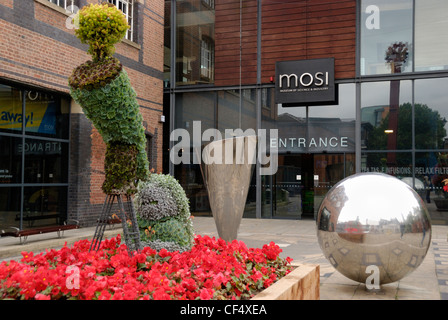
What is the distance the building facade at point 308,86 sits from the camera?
1512cm

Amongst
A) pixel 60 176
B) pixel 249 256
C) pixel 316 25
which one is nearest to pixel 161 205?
pixel 249 256

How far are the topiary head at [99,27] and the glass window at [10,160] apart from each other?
277 inches

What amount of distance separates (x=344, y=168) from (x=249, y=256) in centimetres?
1166

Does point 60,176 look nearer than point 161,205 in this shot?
No

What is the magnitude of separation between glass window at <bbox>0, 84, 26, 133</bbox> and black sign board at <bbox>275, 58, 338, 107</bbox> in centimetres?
898

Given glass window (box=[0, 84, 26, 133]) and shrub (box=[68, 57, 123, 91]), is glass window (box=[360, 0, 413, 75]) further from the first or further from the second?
shrub (box=[68, 57, 123, 91])

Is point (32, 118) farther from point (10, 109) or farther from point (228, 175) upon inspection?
point (228, 175)

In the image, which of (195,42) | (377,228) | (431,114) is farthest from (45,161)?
(431,114)

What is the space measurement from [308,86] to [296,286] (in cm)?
1265

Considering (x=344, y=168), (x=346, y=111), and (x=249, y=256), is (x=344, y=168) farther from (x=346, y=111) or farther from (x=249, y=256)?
(x=249, y=256)

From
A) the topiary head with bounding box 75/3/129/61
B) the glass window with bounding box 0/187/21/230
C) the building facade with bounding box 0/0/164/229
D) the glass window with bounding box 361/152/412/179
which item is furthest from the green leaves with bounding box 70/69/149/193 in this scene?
the glass window with bounding box 361/152/412/179

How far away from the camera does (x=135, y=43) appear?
15.8 metres

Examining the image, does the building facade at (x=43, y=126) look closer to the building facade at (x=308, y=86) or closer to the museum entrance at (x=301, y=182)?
the building facade at (x=308, y=86)
